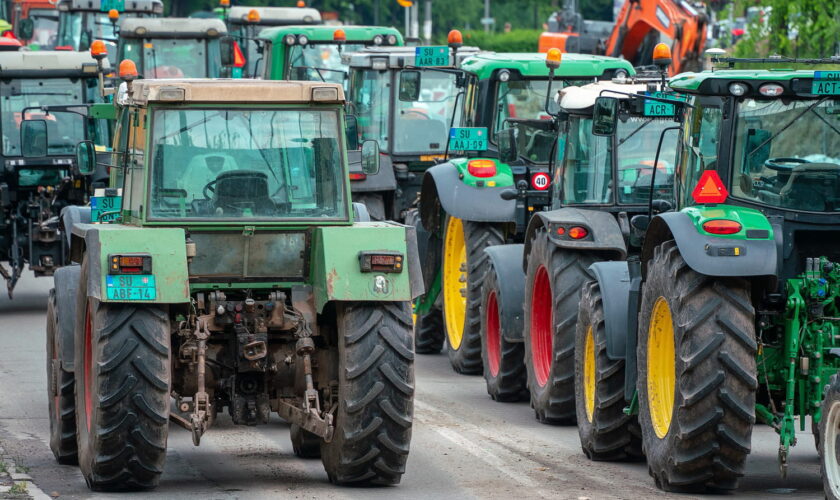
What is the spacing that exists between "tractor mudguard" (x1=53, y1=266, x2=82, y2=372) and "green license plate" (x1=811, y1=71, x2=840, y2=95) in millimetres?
4286

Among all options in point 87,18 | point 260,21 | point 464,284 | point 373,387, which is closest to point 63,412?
point 373,387

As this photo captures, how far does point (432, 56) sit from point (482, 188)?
9.31 ft

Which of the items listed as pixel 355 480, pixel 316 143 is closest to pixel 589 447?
pixel 355 480

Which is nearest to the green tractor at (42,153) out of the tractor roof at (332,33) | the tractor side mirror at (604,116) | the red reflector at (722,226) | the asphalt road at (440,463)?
the tractor roof at (332,33)

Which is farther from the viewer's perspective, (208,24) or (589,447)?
(208,24)

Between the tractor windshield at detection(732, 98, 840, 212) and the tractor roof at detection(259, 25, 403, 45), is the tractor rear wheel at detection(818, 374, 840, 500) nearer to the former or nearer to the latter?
the tractor windshield at detection(732, 98, 840, 212)

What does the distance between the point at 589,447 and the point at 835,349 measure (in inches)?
87.4

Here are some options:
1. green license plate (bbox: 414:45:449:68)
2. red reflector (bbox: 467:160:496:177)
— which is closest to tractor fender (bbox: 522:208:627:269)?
red reflector (bbox: 467:160:496:177)

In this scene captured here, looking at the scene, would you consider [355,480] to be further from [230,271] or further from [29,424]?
[29,424]

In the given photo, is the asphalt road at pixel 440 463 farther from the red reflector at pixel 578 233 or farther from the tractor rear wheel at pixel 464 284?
the red reflector at pixel 578 233

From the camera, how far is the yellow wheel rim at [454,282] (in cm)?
1584

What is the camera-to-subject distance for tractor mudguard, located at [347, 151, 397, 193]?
58.8 ft

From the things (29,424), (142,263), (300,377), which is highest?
(142,263)

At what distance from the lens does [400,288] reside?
9500 mm
